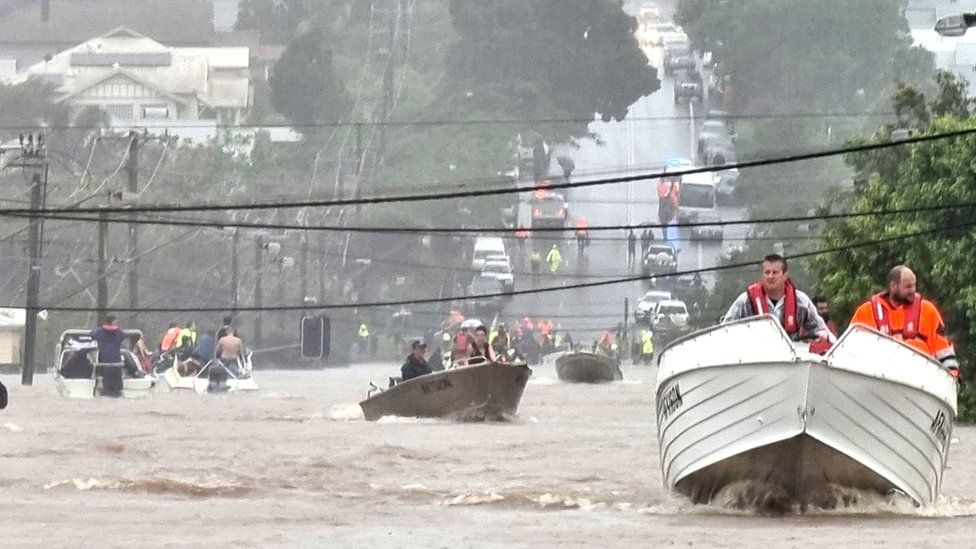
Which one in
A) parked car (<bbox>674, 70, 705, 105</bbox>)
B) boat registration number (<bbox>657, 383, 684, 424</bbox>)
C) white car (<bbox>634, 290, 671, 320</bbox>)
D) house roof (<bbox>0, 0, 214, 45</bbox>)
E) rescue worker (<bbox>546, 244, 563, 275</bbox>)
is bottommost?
boat registration number (<bbox>657, 383, 684, 424</bbox>)

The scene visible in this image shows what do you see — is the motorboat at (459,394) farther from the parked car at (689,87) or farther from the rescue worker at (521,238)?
the parked car at (689,87)

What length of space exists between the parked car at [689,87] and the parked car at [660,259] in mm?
31043

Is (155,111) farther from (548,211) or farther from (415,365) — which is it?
(415,365)

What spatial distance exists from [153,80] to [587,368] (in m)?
95.6

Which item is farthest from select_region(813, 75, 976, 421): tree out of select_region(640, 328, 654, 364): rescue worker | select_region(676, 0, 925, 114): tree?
select_region(676, 0, 925, 114): tree

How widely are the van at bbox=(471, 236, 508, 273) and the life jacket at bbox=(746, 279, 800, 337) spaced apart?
307 feet

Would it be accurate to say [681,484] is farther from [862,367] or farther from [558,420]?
[558,420]

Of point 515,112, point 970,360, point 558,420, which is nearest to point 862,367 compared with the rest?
point 970,360

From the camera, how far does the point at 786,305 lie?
60.1 ft

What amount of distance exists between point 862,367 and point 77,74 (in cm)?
13619

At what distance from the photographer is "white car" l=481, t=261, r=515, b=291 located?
110750mm

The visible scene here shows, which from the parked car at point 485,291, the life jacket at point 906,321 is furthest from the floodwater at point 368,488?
the parked car at point 485,291

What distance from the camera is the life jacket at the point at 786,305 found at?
60.0 feet

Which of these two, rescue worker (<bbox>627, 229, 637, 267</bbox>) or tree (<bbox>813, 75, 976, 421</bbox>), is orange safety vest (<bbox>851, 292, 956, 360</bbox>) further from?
rescue worker (<bbox>627, 229, 637, 267</bbox>)
